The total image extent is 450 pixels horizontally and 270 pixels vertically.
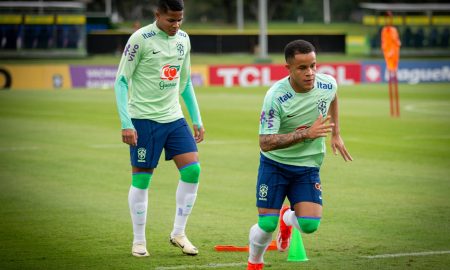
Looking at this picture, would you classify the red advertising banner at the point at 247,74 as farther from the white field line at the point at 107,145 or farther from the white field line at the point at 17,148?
the white field line at the point at 17,148

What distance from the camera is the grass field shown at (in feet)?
30.8

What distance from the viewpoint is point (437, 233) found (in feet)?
34.5

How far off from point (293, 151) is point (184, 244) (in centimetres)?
189

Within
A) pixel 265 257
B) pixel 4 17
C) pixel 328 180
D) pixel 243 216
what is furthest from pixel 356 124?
pixel 4 17

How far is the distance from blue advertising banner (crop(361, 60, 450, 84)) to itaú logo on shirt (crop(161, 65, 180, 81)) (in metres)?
37.8

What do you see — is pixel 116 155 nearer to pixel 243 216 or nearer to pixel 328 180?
pixel 328 180

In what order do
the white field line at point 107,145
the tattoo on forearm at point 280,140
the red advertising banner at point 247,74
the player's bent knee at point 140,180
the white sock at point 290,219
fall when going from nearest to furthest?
the tattoo on forearm at point 280,140 → the white sock at point 290,219 → the player's bent knee at point 140,180 → the white field line at point 107,145 → the red advertising banner at point 247,74

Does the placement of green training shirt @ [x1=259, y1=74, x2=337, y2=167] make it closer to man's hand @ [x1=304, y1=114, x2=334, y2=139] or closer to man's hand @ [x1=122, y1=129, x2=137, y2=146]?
man's hand @ [x1=304, y1=114, x2=334, y2=139]

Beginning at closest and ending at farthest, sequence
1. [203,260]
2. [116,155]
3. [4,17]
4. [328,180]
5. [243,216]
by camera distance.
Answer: [203,260] → [243,216] → [328,180] → [116,155] → [4,17]

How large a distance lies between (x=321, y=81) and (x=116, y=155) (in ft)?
35.2

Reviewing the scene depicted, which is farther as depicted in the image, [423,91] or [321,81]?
[423,91]

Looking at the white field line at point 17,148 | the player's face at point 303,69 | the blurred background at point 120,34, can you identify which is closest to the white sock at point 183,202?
the player's face at point 303,69

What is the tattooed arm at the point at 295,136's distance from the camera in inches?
303

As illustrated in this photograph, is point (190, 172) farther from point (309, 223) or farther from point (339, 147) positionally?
point (309, 223)
